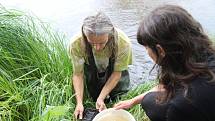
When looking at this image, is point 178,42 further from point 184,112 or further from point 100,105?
point 100,105

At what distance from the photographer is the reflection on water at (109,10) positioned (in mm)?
4820

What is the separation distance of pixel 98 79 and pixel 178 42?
4.60 feet

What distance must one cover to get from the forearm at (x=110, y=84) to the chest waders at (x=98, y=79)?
7 centimetres

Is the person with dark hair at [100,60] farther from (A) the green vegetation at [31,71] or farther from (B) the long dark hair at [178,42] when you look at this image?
(B) the long dark hair at [178,42]

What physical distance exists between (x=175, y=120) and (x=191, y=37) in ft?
1.28

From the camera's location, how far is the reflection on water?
482 centimetres

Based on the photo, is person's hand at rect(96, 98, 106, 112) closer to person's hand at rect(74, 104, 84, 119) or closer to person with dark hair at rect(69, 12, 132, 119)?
person with dark hair at rect(69, 12, 132, 119)

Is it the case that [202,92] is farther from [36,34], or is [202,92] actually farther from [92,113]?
[36,34]

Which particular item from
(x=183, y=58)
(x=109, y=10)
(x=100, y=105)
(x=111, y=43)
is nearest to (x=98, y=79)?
(x=100, y=105)

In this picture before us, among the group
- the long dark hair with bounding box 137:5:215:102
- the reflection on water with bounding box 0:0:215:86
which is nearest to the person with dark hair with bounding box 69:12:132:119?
the long dark hair with bounding box 137:5:215:102

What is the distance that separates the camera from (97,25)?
2.48 m

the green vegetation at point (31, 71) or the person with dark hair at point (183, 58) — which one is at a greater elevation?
the person with dark hair at point (183, 58)

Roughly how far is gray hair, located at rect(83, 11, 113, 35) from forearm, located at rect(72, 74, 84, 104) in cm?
49

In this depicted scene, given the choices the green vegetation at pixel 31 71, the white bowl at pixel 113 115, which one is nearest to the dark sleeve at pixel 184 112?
the white bowl at pixel 113 115
